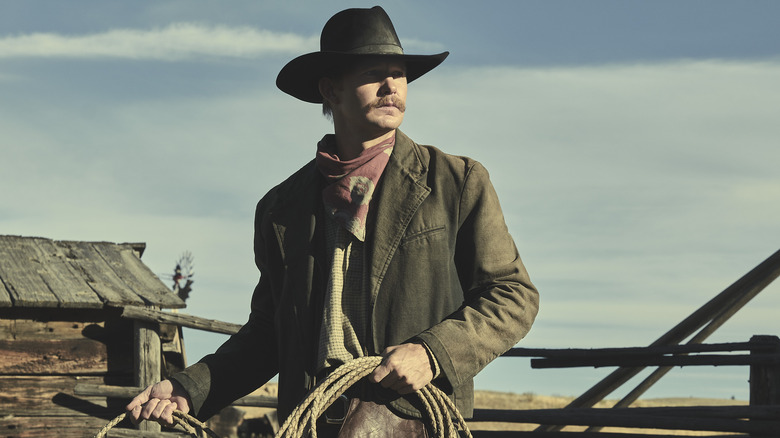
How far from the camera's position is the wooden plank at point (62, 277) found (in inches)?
335

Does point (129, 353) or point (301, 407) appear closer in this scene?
point (301, 407)

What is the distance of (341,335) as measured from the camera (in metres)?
2.89

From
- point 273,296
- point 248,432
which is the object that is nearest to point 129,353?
point 248,432

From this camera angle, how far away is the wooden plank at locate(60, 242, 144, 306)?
8695mm

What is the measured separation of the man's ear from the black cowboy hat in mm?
31

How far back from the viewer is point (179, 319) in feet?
28.7

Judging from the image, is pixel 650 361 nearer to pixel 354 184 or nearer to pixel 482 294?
pixel 482 294

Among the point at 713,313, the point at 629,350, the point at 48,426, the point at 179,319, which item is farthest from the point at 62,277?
the point at 713,313

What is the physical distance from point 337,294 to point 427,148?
645 millimetres

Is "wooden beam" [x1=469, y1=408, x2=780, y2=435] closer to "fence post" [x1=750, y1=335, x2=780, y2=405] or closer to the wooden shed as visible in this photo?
"fence post" [x1=750, y1=335, x2=780, y2=405]

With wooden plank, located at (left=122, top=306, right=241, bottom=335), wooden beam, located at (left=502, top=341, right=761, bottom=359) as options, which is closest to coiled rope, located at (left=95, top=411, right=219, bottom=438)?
wooden beam, located at (left=502, top=341, right=761, bottom=359)

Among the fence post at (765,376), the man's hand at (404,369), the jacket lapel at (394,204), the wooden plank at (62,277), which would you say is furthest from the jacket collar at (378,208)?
the wooden plank at (62,277)

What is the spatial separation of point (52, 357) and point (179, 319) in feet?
4.12

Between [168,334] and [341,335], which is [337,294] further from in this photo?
[168,334]
